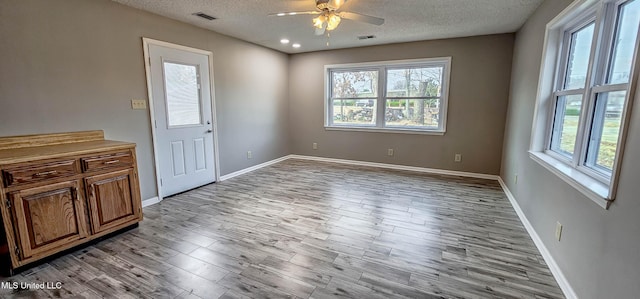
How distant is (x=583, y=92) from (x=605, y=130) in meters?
0.42

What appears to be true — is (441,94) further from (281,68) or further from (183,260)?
(183,260)

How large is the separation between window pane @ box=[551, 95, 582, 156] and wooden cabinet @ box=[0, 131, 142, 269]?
3.97 metres

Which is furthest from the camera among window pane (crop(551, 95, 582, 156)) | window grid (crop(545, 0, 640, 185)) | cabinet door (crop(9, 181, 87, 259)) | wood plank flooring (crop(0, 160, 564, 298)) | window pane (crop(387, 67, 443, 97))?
window pane (crop(387, 67, 443, 97))

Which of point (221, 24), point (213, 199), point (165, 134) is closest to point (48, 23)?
point (165, 134)

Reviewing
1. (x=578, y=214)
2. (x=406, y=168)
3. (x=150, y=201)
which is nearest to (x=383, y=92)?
(x=406, y=168)

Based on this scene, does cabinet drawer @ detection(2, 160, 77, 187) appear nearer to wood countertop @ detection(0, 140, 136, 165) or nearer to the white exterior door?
wood countertop @ detection(0, 140, 136, 165)

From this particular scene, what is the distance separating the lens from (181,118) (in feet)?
12.7

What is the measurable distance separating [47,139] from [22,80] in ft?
1.76

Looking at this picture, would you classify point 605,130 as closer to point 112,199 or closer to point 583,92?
point 583,92

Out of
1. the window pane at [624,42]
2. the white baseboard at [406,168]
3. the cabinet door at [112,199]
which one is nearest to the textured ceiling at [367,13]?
the window pane at [624,42]

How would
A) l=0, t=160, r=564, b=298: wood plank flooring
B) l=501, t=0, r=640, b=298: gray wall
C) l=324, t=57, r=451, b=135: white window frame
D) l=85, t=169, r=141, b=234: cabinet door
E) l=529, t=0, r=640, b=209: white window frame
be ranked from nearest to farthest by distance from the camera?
l=501, t=0, r=640, b=298: gray wall, l=529, t=0, r=640, b=209: white window frame, l=0, t=160, r=564, b=298: wood plank flooring, l=85, t=169, r=141, b=234: cabinet door, l=324, t=57, r=451, b=135: white window frame

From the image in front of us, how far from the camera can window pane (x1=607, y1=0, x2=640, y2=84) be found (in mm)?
1657

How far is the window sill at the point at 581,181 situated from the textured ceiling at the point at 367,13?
1.79 m

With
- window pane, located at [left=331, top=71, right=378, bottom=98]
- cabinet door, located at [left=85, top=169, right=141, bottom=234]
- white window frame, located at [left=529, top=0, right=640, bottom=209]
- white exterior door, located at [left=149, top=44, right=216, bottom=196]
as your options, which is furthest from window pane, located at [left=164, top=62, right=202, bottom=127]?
white window frame, located at [left=529, top=0, right=640, bottom=209]
